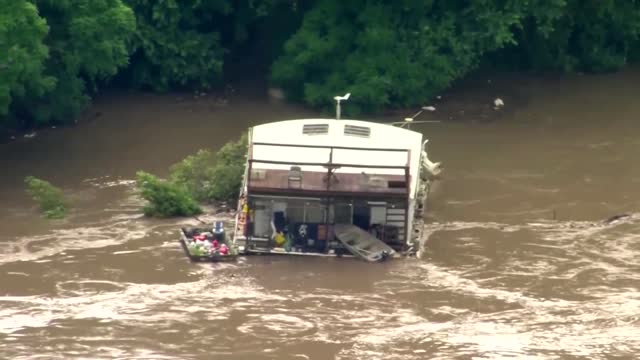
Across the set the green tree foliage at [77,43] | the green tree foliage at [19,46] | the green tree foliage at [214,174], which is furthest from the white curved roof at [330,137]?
the green tree foliage at [77,43]

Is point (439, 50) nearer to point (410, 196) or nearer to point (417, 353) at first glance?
point (410, 196)

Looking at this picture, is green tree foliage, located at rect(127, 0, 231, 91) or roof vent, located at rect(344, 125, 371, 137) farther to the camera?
green tree foliage, located at rect(127, 0, 231, 91)

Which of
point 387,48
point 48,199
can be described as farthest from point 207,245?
point 387,48

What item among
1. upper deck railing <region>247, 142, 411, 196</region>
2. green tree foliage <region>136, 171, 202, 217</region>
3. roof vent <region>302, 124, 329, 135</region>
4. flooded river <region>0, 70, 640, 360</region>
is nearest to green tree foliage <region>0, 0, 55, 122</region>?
flooded river <region>0, 70, 640, 360</region>

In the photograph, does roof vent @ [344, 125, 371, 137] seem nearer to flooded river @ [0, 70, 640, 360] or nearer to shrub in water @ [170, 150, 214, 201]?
flooded river @ [0, 70, 640, 360]

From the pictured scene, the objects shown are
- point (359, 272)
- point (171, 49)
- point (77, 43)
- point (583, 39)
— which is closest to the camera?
point (359, 272)

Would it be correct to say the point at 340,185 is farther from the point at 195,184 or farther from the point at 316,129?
the point at 195,184

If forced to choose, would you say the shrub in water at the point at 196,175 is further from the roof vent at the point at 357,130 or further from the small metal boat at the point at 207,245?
the roof vent at the point at 357,130
